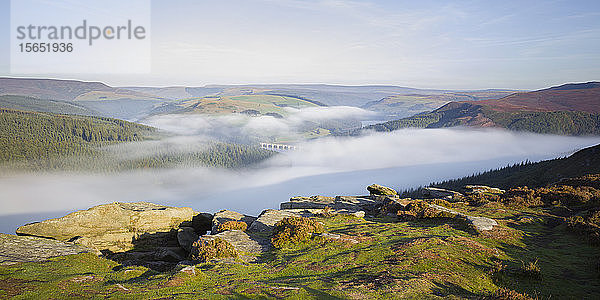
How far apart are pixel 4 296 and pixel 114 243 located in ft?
75.9

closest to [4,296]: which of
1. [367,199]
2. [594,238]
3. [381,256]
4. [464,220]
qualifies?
[381,256]

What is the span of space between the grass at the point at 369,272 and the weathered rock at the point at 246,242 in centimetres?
131

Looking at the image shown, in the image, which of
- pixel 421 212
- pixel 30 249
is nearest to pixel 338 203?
pixel 421 212

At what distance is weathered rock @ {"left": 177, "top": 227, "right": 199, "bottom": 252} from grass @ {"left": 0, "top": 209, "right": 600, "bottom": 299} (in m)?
13.6

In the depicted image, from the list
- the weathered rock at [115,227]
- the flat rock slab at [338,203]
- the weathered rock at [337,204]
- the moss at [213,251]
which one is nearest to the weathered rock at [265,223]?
the moss at [213,251]

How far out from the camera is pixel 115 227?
3706cm

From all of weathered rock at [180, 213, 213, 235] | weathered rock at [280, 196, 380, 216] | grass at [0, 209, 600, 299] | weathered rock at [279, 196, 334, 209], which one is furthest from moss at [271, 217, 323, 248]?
weathered rock at [279, 196, 334, 209]

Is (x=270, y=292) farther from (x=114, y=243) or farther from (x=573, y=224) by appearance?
(x=114, y=243)

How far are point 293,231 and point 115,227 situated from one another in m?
25.0

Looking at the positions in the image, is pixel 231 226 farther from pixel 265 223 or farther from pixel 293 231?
pixel 293 231

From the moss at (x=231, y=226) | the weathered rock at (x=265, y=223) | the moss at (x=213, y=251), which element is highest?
the moss at (x=213, y=251)

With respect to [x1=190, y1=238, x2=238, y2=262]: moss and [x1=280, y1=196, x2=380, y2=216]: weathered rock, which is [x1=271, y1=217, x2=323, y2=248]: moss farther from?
[x1=280, y1=196, x2=380, y2=216]: weathered rock

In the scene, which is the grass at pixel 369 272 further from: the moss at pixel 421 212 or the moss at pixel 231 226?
the moss at pixel 231 226

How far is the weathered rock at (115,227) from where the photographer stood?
34.1 metres
